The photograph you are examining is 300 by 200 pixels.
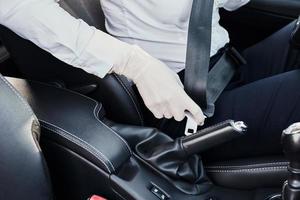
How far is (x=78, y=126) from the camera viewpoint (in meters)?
0.87

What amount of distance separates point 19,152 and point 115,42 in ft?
0.90

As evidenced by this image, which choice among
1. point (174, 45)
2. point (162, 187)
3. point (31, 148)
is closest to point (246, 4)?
point (174, 45)

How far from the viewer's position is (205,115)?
0.96m

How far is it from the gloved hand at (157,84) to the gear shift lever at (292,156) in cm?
25

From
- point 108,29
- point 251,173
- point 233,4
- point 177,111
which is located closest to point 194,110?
point 177,111

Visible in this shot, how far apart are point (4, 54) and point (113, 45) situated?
0.50m

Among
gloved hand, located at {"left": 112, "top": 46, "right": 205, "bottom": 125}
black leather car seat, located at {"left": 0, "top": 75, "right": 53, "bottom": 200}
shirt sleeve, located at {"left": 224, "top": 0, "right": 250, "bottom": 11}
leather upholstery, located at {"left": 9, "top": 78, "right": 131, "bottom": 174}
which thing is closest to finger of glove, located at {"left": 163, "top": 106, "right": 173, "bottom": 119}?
gloved hand, located at {"left": 112, "top": 46, "right": 205, "bottom": 125}

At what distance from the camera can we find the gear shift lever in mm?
675

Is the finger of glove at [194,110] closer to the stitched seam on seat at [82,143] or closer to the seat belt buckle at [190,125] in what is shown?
the seat belt buckle at [190,125]

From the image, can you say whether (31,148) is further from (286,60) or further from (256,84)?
(286,60)

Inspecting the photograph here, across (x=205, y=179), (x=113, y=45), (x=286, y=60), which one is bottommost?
(x=205, y=179)

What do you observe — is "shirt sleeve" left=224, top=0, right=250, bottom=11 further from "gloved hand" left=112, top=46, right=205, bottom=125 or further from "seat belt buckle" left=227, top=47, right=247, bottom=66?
"gloved hand" left=112, top=46, right=205, bottom=125

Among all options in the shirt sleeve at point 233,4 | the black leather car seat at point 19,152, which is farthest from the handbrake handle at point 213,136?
the shirt sleeve at point 233,4

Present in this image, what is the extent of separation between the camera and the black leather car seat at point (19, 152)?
31.6 inches
